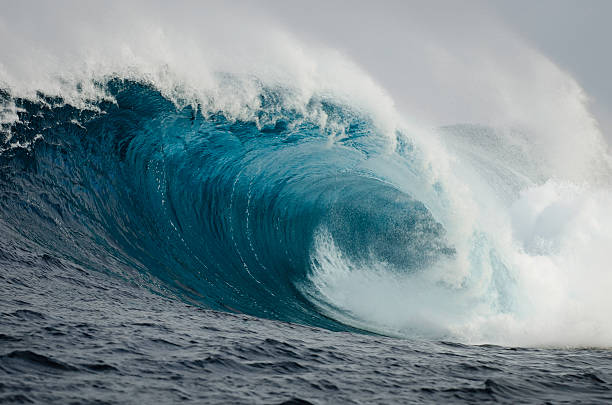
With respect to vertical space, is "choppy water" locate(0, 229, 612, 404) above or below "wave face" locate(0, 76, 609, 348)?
below

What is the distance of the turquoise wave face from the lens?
824 centimetres

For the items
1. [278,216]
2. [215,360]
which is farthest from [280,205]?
[215,360]

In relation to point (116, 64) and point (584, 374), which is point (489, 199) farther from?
point (116, 64)

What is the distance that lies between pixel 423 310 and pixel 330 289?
171 cm

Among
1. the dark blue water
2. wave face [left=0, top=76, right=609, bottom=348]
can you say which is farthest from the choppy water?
wave face [left=0, top=76, right=609, bottom=348]

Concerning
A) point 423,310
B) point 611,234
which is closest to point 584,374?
point 423,310

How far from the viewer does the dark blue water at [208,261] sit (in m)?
4.01

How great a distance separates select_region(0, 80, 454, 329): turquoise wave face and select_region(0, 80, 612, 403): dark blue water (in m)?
0.03

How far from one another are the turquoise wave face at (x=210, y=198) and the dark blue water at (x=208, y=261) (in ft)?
0.10

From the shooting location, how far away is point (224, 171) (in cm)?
1099

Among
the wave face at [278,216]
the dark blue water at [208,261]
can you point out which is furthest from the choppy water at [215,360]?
the wave face at [278,216]

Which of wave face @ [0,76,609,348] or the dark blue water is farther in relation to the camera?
wave face @ [0,76,609,348]

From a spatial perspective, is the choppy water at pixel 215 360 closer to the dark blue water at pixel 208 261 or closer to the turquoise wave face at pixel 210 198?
the dark blue water at pixel 208 261

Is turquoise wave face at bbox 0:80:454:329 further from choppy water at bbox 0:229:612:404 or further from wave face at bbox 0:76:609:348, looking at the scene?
choppy water at bbox 0:229:612:404
